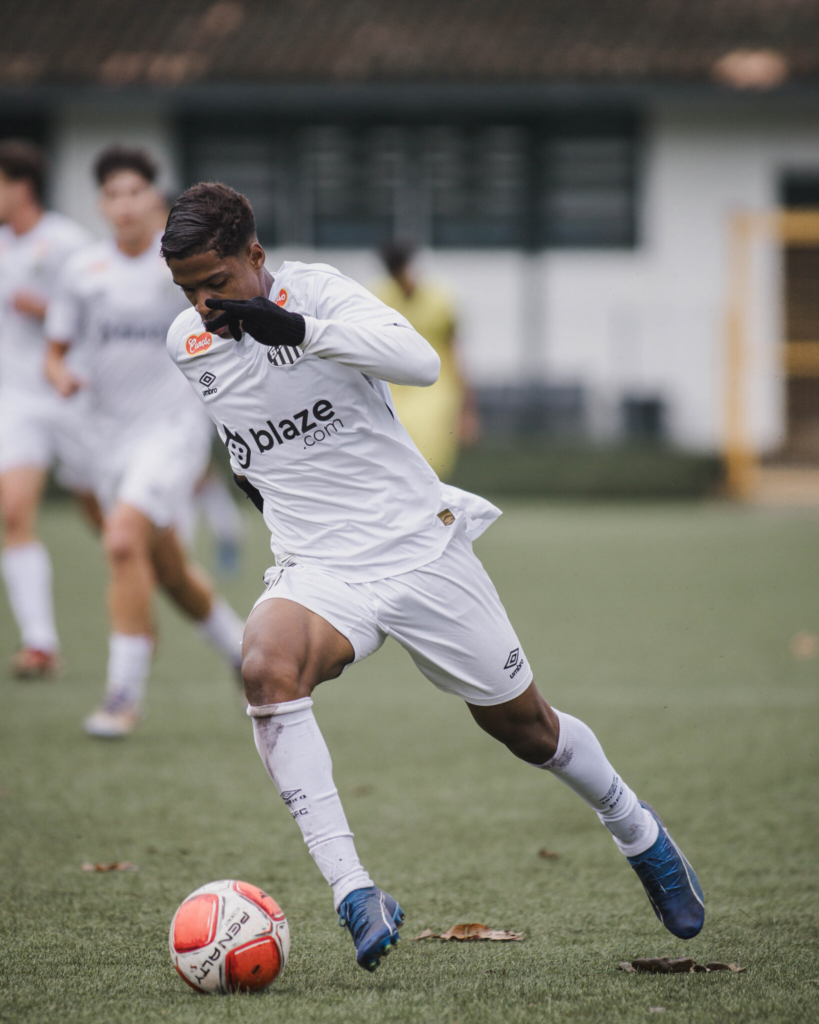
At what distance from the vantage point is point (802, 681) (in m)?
6.80

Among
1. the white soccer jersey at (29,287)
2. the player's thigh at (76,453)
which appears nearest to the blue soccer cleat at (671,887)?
the player's thigh at (76,453)

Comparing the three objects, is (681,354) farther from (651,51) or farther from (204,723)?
(204,723)

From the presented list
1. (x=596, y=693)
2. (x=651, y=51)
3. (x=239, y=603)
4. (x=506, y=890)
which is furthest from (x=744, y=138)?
A: (x=506, y=890)

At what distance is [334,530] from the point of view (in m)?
3.28

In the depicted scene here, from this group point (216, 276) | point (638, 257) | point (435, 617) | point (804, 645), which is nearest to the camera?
point (216, 276)

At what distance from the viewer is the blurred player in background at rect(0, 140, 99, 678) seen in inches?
263

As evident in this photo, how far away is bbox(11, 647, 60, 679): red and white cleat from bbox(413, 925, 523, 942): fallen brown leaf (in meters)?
3.92

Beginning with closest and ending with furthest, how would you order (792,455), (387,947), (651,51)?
(387,947) < (792,455) < (651,51)

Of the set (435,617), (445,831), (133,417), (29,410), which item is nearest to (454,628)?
(435,617)

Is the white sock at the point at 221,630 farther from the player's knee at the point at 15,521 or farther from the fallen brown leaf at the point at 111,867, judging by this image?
the fallen brown leaf at the point at 111,867

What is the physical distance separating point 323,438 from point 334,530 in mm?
219

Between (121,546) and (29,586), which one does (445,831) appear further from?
(29,586)

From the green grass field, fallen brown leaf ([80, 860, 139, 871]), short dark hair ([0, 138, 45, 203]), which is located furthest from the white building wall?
fallen brown leaf ([80, 860, 139, 871])

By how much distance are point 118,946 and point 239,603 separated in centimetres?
588
